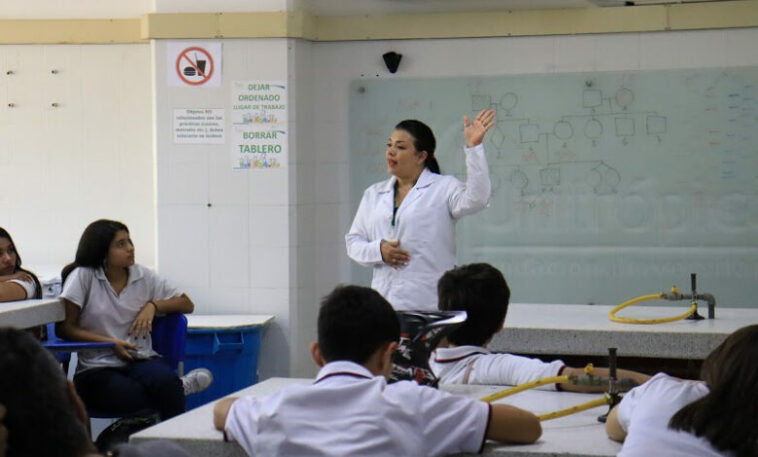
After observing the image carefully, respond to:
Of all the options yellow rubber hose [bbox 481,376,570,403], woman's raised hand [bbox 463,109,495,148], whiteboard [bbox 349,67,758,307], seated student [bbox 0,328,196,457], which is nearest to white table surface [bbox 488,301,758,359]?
woman's raised hand [bbox 463,109,495,148]

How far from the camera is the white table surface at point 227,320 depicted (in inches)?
246

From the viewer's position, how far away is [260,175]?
669 centimetres

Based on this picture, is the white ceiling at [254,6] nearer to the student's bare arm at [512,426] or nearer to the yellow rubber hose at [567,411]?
the yellow rubber hose at [567,411]

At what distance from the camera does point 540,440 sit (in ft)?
8.14

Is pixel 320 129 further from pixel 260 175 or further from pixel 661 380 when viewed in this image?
pixel 661 380

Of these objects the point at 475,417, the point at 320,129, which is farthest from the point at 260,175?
the point at 475,417

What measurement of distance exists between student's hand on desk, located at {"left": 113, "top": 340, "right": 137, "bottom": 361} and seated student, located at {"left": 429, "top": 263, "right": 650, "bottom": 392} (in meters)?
1.66

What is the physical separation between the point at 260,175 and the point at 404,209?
2203 millimetres

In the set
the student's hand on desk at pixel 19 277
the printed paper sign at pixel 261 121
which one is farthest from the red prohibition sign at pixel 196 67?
the student's hand on desk at pixel 19 277

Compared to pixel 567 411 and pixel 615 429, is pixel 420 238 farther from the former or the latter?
pixel 615 429

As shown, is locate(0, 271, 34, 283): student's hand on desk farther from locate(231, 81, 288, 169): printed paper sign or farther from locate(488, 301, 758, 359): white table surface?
locate(231, 81, 288, 169): printed paper sign

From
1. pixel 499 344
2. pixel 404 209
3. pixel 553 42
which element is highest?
pixel 553 42

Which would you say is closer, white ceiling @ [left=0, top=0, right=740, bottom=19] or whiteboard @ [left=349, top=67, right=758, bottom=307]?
whiteboard @ [left=349, top=67, right=758, bottom=307]

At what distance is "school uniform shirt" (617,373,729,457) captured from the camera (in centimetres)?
220
